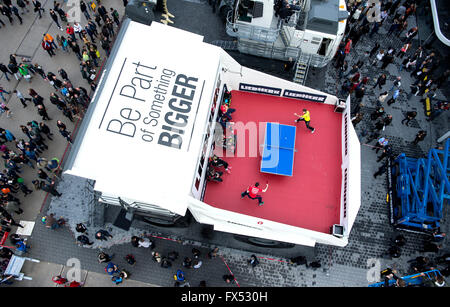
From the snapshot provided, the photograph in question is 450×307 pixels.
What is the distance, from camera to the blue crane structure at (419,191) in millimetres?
17109

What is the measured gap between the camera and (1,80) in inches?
844

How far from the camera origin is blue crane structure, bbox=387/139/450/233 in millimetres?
17109

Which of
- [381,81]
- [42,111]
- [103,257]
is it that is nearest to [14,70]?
Result: [42,111]

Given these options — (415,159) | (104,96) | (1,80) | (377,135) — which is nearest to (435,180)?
(415,159)

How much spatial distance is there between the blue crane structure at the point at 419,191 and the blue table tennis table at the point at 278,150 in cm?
729

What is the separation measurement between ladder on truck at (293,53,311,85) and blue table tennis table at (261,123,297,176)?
5.86 m

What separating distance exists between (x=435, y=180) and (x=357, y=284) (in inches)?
300

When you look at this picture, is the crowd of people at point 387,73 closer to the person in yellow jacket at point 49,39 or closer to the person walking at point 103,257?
the person walking at point 103,257

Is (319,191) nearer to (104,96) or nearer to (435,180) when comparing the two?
(435,180)

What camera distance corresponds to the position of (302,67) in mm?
21094

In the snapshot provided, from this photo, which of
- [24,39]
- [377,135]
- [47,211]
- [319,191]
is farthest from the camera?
[24,39]

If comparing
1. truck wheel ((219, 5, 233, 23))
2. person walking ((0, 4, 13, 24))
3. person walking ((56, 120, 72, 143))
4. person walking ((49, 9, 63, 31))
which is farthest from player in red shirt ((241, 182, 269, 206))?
person walking ((0, 4, 13, 24))

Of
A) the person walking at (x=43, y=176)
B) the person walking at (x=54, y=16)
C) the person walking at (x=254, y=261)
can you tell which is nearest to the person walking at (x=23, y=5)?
the person walking at (x=54, y=16)

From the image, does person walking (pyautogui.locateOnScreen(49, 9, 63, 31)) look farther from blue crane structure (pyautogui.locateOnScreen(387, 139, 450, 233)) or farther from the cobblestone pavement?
blue crane structure (pyautogui.locateOnScreen(387, 139, 450, 233))
